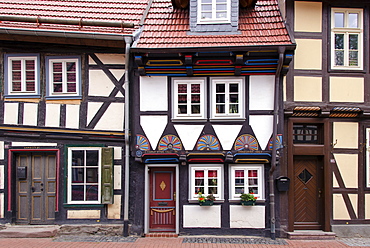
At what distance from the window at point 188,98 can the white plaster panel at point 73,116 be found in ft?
8.69

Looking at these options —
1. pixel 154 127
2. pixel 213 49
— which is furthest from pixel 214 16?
pixel 154 127

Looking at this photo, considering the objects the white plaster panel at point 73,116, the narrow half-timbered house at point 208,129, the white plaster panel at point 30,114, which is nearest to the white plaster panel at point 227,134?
the narrow half-timbered house at point 208,129

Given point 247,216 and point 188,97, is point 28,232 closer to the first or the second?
point 188,97

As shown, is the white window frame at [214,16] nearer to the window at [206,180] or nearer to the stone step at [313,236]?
the window at [206,180]

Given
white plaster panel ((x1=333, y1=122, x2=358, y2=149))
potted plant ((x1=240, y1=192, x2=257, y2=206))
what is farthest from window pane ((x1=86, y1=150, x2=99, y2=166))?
white plaster panel ((x1=333, y1=122, x2=358, y2=149))

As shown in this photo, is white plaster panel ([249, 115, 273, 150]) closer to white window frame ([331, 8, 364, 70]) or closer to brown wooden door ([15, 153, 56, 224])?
white window frame ([331, 8, 364, 70])

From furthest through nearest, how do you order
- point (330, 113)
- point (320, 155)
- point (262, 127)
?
point (320, 155) → point (330, 113) → point (262, 127)

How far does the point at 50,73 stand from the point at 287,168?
22.9 feet

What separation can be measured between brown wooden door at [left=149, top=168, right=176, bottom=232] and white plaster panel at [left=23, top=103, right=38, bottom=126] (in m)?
3.50

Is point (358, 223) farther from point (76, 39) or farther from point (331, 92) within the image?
point (76, 39)

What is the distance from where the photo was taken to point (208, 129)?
28.3 feet

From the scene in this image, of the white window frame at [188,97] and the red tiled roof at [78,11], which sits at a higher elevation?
the red tiled roof at [78,11]

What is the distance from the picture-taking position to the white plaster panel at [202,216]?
8594 millimetres

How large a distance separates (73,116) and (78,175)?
1610 millimetres
